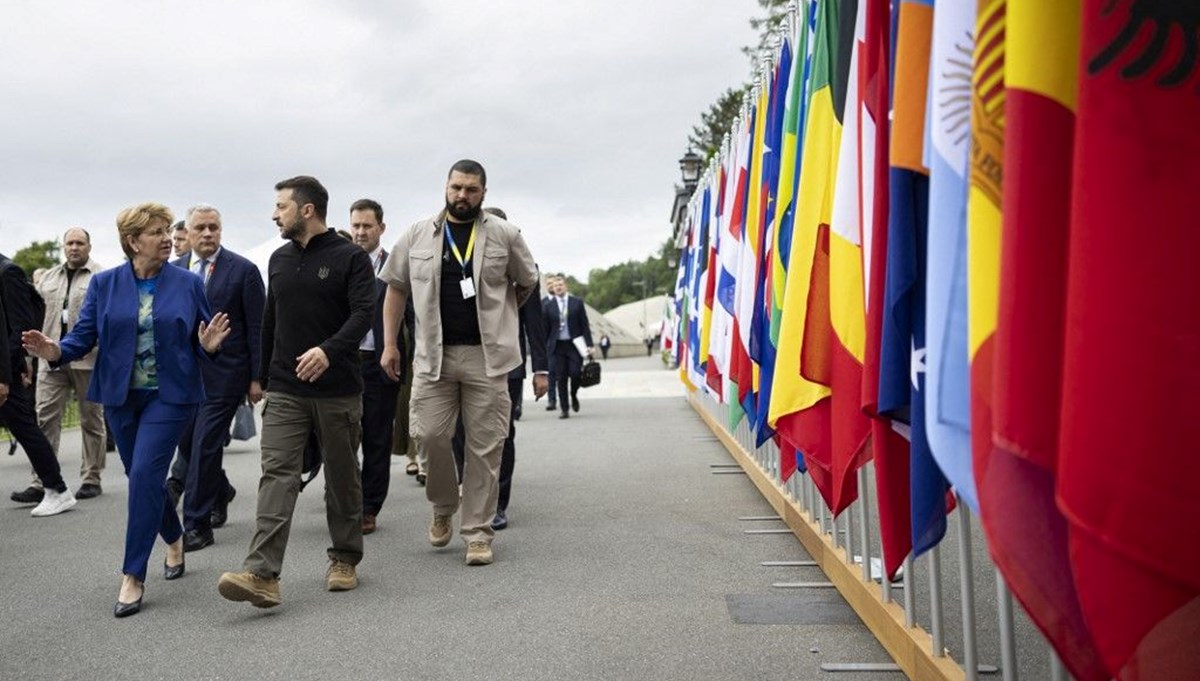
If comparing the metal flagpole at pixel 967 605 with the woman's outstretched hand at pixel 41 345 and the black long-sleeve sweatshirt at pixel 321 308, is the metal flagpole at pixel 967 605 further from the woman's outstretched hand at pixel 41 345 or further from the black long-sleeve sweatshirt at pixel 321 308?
the woman's outstretched hand at pixel 41 345

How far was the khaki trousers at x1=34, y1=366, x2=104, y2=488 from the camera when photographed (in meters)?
9.23

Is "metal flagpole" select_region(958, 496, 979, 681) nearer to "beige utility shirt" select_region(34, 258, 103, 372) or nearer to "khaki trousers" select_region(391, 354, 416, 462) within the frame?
"khaki trousers" select_region(391, 354, 416, 462)

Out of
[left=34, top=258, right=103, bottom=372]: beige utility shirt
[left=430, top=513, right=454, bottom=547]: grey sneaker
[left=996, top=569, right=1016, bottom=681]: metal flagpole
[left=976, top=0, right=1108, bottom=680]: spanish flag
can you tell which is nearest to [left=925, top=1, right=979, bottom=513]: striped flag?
[left=976, top=0, right=1108, bottom=680]: spanish flag

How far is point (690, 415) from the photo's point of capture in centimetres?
1606

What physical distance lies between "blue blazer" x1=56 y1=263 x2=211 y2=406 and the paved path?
1030mm

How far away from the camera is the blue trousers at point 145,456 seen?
5.12 m

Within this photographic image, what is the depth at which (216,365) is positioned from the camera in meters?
6.69

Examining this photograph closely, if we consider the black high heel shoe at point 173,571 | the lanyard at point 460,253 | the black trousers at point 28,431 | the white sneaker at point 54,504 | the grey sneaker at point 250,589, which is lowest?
the white sneaker at point 54,504

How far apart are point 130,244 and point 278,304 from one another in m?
0.78

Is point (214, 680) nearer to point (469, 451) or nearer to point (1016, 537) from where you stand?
point (469, 451)

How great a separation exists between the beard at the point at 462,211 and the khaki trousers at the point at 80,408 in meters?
4.70

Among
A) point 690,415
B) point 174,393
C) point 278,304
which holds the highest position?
point 278,304

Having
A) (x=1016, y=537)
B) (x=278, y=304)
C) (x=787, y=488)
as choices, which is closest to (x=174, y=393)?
(x=278, y=304)

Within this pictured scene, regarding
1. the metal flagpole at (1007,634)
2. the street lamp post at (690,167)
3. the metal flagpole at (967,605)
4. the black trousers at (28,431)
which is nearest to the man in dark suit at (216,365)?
the black trousers at (28,431)
